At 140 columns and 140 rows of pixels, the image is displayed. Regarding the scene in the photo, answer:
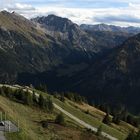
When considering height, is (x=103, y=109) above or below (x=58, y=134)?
below

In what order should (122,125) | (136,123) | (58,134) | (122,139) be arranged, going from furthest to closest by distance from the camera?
1. (136,123)
2. (122,125)
3. (122,139)
4. (58,134)

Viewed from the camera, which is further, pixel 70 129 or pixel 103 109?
pixel 103 109

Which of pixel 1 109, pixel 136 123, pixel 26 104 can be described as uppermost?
pixel 1 109

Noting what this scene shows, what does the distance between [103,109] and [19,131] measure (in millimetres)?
132774

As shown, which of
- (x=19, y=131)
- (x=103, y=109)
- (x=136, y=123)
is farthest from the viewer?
(x=103, y=109)

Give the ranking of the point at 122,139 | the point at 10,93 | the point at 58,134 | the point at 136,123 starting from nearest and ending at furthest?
the point at 58,134
the point at 122,139
the point at 10,93
the point at 136,123

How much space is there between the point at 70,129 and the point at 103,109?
104757 millimetres

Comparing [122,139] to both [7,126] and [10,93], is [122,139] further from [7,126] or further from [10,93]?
[7,126]

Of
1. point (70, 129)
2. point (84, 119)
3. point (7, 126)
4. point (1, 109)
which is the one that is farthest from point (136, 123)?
point (7, 126)

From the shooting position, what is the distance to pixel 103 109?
184 meters

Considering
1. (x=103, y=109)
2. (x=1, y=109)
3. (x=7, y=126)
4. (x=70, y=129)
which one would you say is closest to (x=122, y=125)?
(x=103, y=109)

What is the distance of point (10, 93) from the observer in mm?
118688

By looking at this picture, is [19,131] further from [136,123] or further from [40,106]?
[136,123]

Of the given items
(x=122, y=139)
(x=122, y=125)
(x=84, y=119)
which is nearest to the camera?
(x=122, y=139)
